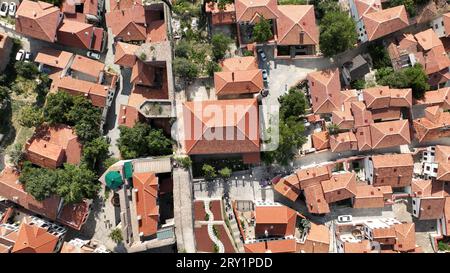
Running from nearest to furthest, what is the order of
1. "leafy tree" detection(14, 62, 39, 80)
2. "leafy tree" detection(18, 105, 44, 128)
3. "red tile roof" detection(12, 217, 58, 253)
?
"red tile roof" detection(12, 217, 58, 253)
"leafy tree" detection(18, 105, 44, 128)
"leafy tree" detection(14, 62, 39, 80)

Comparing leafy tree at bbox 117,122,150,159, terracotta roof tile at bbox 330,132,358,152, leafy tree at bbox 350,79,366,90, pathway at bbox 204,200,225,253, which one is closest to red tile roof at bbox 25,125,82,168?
leafy tree at bbox 117,122,150,159

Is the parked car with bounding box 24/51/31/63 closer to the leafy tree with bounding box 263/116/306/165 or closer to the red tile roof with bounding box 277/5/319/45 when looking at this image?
the red tile roof with bounding box 277/5/319/45

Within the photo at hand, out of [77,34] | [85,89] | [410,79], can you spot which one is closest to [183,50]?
[85,89]

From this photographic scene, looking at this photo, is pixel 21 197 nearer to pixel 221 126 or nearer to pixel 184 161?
pixel 184 161

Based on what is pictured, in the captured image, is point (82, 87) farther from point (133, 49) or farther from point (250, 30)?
point (250, 30)

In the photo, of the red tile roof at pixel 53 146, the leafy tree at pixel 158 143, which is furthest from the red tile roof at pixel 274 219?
the red tile roof at pixel 53 146
